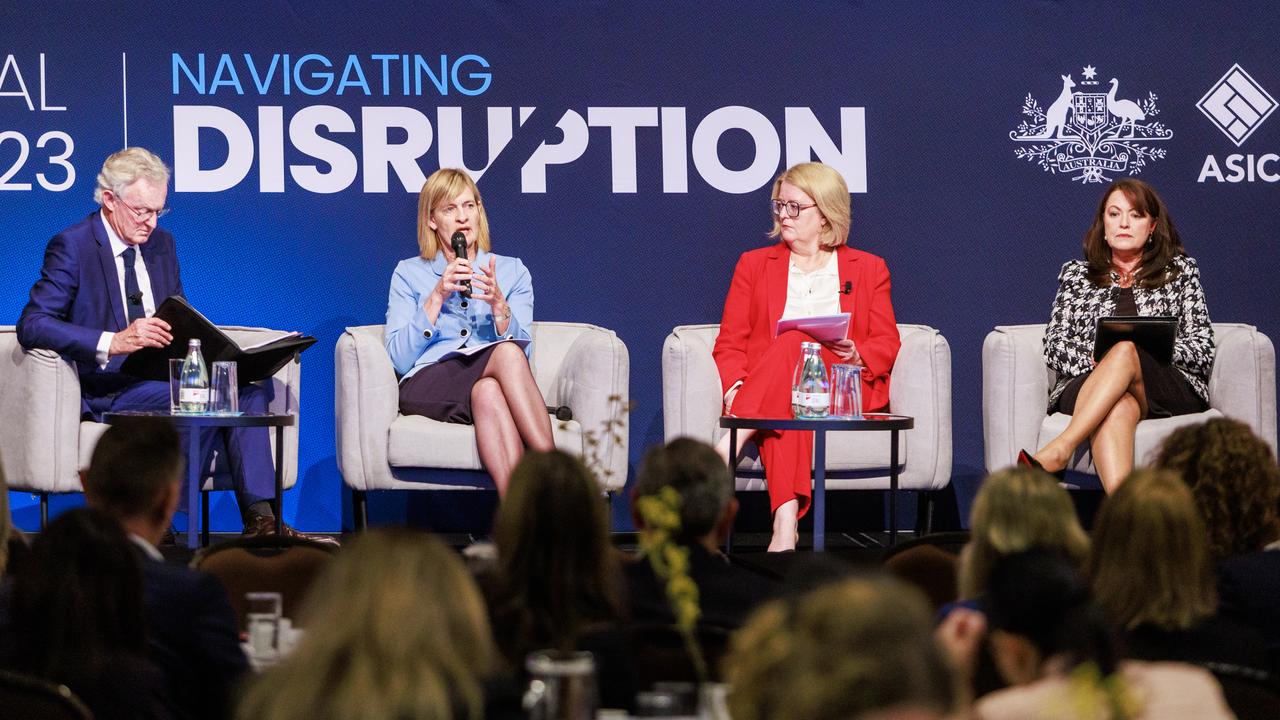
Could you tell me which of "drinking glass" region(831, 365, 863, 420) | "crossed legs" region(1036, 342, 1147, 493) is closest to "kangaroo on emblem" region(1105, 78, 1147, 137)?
"crossed legs" region(1036, 342, 1147, 493)

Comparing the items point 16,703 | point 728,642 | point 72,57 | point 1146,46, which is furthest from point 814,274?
point 16,703

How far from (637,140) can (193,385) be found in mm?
2317

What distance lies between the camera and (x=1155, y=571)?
2.14 m

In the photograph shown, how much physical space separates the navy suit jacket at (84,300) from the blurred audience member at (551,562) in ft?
11.2

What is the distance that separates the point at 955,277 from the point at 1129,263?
2.69 ft

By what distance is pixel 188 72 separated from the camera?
19.9 feet

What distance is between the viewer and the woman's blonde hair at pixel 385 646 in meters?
1.46

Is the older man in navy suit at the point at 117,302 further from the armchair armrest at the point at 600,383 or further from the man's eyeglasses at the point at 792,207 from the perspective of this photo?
the man's eyeglasses at the point at 792,207

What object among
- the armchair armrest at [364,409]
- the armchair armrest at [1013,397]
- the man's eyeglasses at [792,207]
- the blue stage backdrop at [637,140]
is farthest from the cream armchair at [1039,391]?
the armchair armrest at [364,409]

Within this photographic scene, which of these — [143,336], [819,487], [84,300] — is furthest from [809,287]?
[84,300]

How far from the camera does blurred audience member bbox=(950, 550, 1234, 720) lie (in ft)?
5.32

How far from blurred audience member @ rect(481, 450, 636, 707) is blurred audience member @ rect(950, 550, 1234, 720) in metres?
0.56

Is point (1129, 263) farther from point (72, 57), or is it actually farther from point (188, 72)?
point (72, 57)

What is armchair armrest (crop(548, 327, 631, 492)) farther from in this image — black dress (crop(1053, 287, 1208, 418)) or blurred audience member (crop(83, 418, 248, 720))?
blurred audience member (crop(83, 418, 248, 720))
